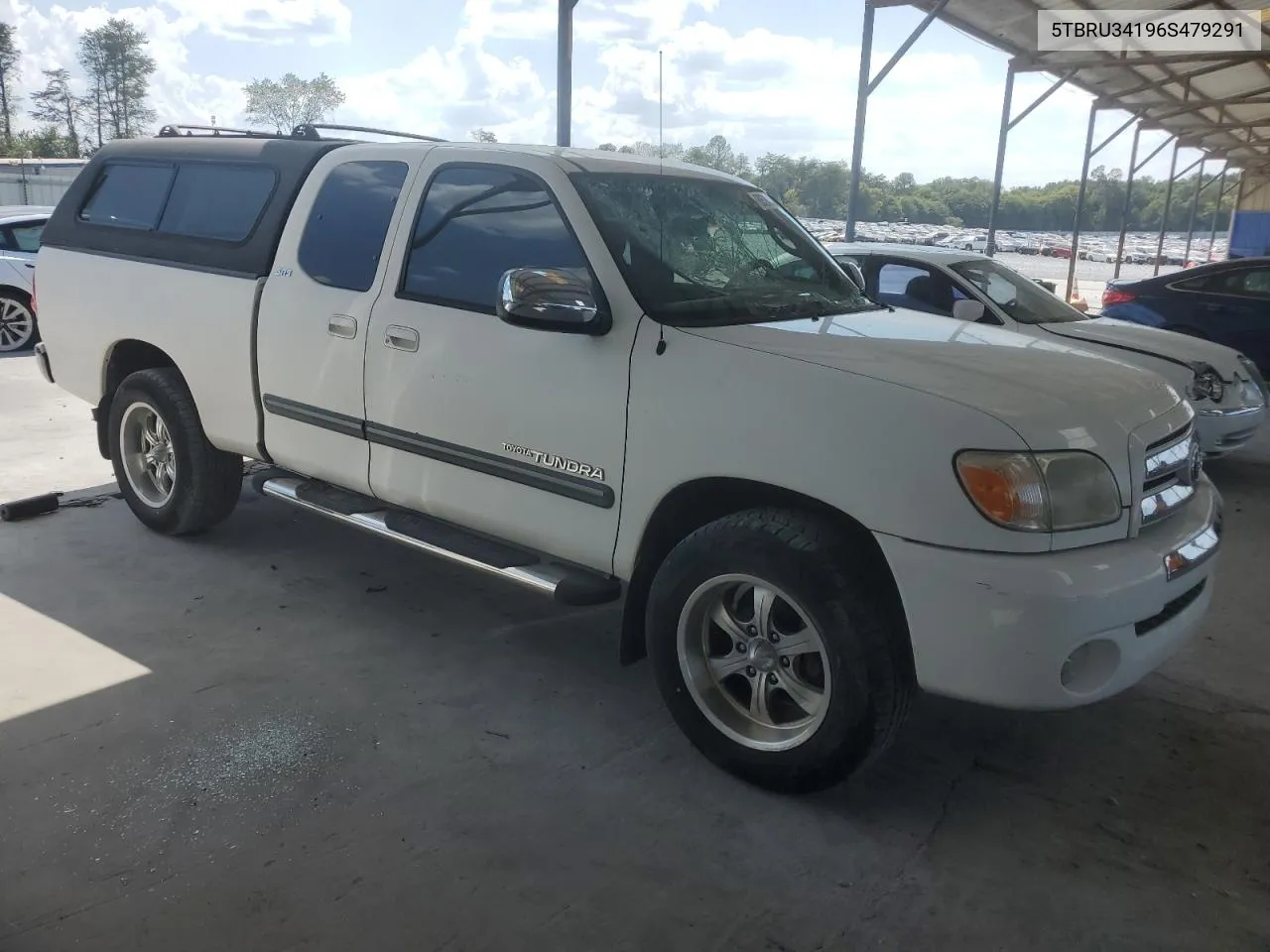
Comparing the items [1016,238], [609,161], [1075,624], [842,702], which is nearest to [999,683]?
[1075,624]

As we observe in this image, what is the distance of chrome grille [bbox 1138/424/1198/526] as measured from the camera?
2943 millimetres

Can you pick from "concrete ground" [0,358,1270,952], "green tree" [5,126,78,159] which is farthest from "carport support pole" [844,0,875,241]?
"green tree" [5,126,78,159]

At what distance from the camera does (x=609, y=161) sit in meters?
3.90

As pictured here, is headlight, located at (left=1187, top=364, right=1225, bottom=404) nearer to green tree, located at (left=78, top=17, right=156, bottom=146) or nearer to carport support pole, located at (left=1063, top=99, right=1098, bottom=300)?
carport support pole, located at (left=1063, top=99, right=1098, bottom=300)

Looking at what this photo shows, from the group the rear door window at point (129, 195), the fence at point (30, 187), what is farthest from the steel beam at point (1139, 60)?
the fence at point (30, 187)

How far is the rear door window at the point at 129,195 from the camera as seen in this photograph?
5.04m

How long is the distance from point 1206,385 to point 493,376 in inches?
219

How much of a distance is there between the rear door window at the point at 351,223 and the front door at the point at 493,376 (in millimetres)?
157

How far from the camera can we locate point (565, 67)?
25.1ft

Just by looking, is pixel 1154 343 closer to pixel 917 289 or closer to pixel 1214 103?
pixel 917 289

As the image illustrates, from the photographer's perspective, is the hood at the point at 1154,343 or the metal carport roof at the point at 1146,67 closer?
the hood at the point at 1154,343

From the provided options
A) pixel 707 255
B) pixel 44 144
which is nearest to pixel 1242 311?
pixel 707 255

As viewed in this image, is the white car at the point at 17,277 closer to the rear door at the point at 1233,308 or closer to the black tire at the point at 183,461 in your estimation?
the black tire at the point at 183,461

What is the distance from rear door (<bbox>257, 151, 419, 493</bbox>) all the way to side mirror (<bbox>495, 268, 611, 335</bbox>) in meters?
1.03
